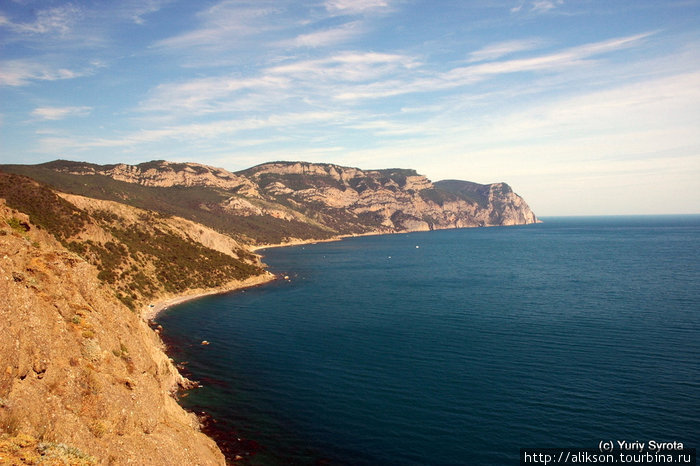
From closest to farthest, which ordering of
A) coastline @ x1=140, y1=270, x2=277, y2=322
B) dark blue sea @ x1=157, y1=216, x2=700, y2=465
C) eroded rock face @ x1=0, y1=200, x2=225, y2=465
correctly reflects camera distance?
eroded rock face @ x1=0, y1=200, x2=225, y2=465, dark blue sea @ x1=157, y1=216, x2=700, y2=465, coastline @ x1=140, y1=270, x2=277, y2=322

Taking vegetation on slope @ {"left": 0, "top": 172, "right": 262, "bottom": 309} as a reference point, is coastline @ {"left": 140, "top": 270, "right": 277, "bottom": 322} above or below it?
below

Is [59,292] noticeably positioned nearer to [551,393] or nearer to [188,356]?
[188,356]

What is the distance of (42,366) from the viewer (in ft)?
78.4

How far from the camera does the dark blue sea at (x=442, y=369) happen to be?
129ft

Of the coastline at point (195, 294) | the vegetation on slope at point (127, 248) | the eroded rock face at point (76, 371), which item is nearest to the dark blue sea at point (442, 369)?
the coastline at point (195, 294)

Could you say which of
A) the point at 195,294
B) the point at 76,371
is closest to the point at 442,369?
the point at 76,371

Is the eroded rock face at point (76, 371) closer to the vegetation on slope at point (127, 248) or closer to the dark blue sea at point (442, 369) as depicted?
the dark blue sea at point (442, 369)

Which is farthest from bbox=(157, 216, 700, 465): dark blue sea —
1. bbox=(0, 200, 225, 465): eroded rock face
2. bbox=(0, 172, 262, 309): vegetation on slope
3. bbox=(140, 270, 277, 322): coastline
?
bbox=(0, 200, 225, 465): eroded rock face

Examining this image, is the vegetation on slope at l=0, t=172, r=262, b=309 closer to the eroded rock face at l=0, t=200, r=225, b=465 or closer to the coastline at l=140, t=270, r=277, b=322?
the coastline at l=140, t=270, r=277, b=322

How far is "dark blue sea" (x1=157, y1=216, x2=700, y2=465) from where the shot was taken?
3941 centimetres

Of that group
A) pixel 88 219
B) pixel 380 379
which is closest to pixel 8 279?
pixel 380 379

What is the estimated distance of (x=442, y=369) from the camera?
5634cm

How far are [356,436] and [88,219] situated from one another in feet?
304

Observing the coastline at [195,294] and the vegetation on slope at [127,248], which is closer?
the coastline at [195,294]
